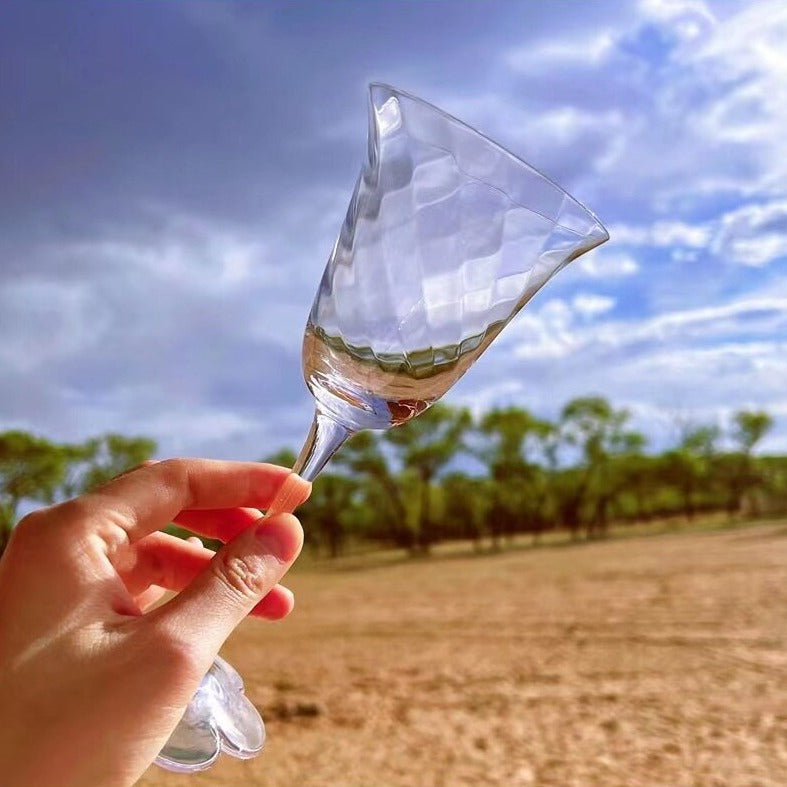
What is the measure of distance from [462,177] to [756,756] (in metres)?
4.85

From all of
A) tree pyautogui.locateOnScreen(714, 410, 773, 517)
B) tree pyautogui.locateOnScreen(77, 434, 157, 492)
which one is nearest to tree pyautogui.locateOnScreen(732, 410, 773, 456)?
tree pyautogui.locateOnScreen(714, 410, 773, 517)

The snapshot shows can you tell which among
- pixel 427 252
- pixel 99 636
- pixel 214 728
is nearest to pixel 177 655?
pixel 99 636

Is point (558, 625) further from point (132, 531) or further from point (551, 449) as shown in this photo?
point (551, 449)

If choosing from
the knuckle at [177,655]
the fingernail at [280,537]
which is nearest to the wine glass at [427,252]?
the fingernail at [280,537]

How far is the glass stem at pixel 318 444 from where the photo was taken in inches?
55.1

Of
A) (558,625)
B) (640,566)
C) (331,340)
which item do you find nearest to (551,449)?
(640,566)

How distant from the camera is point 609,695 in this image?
645 cm

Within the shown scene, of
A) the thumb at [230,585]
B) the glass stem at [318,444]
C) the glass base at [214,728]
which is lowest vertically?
the glass base at [214,728]

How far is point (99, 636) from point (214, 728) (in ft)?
1.37

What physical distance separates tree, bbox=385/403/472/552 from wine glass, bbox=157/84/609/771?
27.4 meters

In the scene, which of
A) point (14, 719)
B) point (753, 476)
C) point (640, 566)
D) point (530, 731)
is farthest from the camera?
point (753, 476)

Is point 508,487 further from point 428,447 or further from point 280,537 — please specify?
point 280,537

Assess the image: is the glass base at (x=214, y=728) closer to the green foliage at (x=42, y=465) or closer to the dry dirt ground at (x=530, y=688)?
the dry dirt ground at (x=530, y=688)

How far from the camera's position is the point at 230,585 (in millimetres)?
1190
